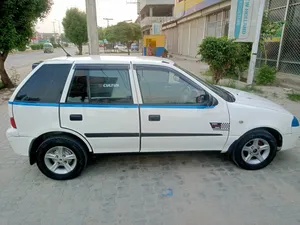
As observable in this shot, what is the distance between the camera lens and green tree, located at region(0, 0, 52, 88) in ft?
22.5

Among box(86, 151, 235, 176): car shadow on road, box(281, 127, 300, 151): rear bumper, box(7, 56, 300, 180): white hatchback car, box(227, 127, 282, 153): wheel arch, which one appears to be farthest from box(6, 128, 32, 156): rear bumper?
box(281, 127, 300, 151): rear bumper

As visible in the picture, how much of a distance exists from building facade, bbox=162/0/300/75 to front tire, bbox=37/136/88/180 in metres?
9.12

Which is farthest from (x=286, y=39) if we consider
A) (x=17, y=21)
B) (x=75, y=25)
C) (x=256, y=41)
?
(x=75, y=25)

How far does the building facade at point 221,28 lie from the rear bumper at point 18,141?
31.6 ft

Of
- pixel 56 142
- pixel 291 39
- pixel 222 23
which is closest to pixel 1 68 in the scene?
pixel 56 142

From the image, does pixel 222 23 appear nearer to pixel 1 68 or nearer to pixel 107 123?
pixel 1 68

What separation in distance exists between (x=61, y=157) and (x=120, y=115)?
1.02m

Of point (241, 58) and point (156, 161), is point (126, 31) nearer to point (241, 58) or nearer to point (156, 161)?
point (241, 58)

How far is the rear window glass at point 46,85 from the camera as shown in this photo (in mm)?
2686

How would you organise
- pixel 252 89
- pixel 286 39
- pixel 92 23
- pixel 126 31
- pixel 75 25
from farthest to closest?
pixel 126 31 → pixel 75 25 → pixel 286 39 → pixel 252 89 → pixel 92 23

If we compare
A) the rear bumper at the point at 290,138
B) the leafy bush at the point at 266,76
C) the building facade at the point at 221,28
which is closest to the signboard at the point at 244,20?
the leafy bush at the point at 266,76

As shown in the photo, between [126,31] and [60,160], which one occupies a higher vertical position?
[126,31]

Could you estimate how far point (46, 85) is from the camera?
270 cm

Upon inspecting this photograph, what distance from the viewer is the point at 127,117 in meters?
2.74
